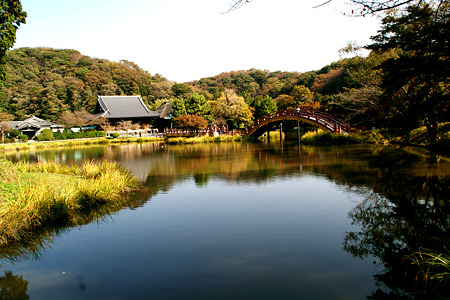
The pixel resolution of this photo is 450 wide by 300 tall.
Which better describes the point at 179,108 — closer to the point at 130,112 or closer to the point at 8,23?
the point at 130,112

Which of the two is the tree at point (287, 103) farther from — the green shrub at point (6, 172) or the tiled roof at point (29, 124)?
the green shrub at point (6, 172)

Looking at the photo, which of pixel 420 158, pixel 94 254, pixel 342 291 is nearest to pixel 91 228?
pixel 94 254

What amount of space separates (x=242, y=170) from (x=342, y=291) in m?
9.10

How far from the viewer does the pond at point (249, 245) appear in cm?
412

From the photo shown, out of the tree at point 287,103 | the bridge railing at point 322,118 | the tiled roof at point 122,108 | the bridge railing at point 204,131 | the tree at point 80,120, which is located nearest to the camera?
the bridge railing at point 322,118

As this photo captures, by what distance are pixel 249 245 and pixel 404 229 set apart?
2680 mm

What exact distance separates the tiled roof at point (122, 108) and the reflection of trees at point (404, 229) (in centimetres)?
3388

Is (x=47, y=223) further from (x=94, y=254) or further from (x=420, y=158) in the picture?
(x=420, y=158)

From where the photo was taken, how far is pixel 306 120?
23.8 meters

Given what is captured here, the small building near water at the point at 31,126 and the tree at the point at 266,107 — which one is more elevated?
the tree at the point at 266,107

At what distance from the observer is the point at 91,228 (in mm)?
6684

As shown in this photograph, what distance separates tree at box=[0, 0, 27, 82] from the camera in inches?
300

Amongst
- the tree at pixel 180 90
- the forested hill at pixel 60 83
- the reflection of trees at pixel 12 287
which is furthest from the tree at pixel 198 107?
the reflection of trees at pixel 12 287

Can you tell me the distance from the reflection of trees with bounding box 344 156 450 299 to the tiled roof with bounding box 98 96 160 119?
3388 cm
